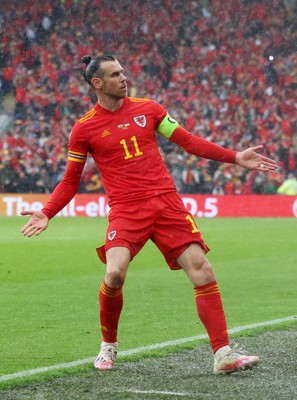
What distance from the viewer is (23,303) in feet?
32.8

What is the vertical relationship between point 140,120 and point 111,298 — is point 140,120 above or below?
above

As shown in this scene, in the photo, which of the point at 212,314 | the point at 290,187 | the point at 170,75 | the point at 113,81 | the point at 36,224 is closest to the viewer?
the point at 212,314

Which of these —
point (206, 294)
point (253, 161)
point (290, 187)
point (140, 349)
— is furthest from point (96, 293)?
point (290, 187)

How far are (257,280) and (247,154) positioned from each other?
6473 mm

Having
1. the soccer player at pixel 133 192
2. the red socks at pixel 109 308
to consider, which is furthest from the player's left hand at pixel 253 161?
the red socks at pixel 109 308

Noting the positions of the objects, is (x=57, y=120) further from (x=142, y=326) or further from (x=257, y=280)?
(x=142, y=326)

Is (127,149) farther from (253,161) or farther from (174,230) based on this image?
(253,161)

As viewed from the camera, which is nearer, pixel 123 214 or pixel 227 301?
pixel 123 214

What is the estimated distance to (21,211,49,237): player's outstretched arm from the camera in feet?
19.5

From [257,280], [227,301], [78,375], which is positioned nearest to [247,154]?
[78,375]

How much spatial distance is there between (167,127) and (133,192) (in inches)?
18.9

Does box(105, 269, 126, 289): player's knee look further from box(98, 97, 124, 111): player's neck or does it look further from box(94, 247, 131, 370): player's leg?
box(98, 97, 124, 111): player's neck

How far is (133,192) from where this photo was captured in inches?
237

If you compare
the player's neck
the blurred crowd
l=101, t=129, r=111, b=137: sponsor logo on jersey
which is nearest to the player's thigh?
l=101, t=129, r=111, b=137: sponsor logo on jersey
